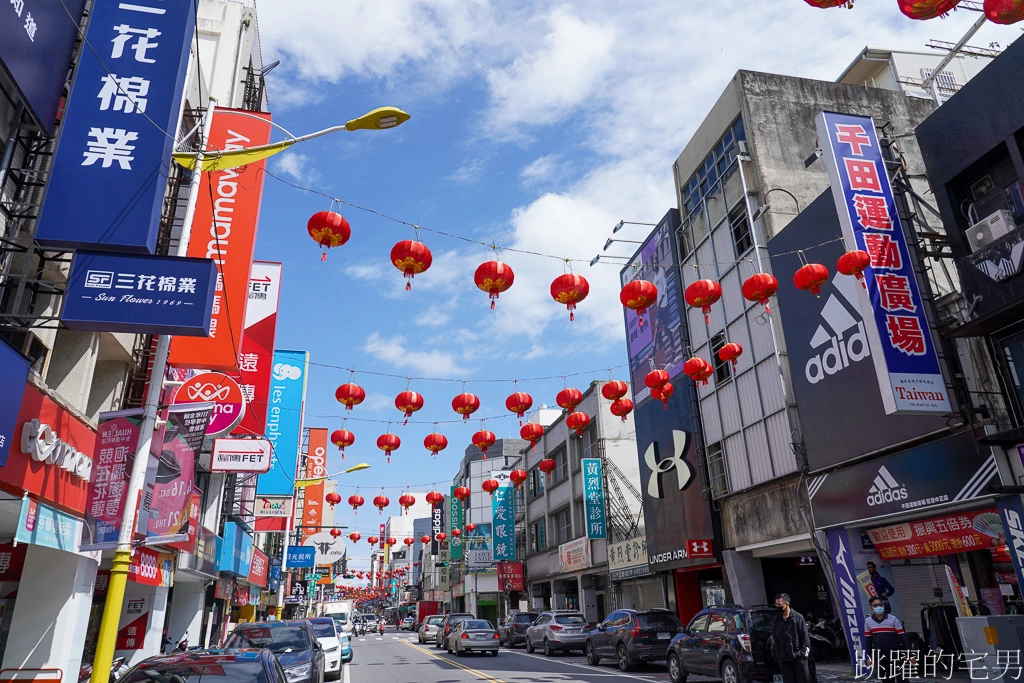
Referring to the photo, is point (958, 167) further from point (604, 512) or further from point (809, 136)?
point (604, 512)

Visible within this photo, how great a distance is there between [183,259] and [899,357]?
1383 cm

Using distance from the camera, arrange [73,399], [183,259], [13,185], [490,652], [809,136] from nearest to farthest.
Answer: [183,259] → [13,185] → [73,399] → [809,136] → [490,652]

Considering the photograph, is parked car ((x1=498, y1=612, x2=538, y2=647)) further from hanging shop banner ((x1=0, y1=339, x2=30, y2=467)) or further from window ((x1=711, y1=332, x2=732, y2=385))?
hanging shop banner ((x1=0, y1=339, x2=30, y2=467))

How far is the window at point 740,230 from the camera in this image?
2270 cm

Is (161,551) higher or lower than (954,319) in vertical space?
lower

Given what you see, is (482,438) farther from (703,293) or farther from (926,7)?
(926,7)

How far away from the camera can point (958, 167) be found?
1491 cm

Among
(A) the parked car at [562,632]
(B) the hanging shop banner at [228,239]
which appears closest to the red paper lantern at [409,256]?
(B) the hanging shop banner at [228,239]

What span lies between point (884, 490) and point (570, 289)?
928cm

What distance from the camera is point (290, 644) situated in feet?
45.2

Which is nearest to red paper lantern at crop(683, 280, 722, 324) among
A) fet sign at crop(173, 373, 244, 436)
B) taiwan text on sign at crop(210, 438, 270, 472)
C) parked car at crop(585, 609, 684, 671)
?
parked car at crop(585, 609, 684, 671)

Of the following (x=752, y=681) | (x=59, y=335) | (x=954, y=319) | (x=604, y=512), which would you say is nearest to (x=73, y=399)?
(x=59, y=335)

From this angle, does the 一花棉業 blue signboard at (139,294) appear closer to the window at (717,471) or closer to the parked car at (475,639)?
the window at (717,471)

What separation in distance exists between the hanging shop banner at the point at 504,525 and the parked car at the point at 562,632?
21542mm
